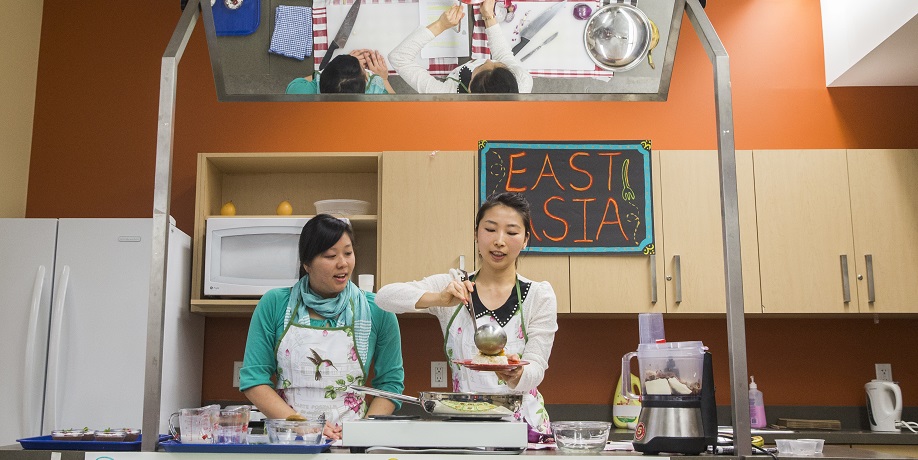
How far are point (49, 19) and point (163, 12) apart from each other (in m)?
0.60

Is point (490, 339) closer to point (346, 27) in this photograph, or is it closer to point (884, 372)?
point (346, 27)

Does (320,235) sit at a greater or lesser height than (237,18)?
lesser

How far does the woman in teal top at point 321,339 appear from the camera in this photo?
7.84ft

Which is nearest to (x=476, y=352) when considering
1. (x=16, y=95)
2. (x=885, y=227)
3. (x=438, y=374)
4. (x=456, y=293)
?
(x=456, y=293)

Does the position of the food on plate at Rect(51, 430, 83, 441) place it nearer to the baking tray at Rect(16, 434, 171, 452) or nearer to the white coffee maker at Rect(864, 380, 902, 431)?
the baking tray at Rect(16, 434, 171, 452)

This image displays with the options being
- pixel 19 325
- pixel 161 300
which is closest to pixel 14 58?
pixel 19 325

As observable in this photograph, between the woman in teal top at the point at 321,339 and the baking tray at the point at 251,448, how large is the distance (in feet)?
2.27

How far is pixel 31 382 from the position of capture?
345 centimetres

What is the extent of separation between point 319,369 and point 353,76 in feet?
2.80

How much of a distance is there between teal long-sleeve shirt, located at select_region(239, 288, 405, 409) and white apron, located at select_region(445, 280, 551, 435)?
164mm

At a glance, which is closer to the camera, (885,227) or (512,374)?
(512,374)

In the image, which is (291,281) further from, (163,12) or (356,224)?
(163,12)

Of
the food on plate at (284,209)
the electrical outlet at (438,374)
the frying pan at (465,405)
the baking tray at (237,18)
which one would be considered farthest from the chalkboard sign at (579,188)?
the frying pan at (465,405)

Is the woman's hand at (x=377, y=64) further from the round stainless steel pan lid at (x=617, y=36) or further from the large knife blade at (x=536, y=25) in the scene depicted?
the round stainless steel pan lid at (x=617, y=36)
